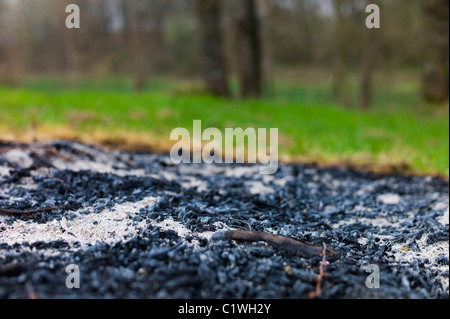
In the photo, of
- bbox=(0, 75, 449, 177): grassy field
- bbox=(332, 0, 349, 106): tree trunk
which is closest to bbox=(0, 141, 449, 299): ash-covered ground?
bbox=(0, 75, 449, 177): grassy field

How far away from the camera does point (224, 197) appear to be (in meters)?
3.44

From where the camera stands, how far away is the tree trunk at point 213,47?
10016 millimetres

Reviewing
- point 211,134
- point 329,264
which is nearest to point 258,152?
point 211,134

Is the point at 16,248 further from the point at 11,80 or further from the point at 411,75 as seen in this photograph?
the point at 411,75

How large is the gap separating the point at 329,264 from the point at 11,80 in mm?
20595

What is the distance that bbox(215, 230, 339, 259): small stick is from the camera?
2.32 meters

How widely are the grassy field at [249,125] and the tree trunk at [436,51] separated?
1.11 feet

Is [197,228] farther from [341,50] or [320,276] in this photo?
[341,50]

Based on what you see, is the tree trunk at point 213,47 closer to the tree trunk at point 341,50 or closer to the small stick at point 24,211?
the tree trunk at point 341,50

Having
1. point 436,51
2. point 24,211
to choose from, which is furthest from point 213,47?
point 24,211

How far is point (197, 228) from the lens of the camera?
2.56 metres

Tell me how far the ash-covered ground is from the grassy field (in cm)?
87

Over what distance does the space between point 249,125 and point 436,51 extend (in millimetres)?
3443

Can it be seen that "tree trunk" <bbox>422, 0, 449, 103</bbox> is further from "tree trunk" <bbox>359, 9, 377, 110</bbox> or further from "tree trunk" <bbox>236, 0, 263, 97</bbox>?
"tree trunk" <bbox>359, 9, 377, 110</bbox>
